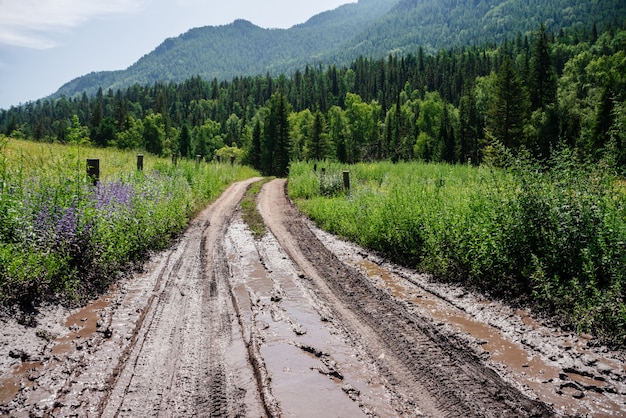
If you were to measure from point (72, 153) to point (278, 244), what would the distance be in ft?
17.2

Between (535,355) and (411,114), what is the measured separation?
99431mm

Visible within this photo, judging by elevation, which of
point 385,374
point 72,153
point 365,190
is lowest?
point 385,374

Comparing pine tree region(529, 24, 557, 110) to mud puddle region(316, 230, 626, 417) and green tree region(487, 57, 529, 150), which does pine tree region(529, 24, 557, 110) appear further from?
mud puddle region(316, 230, 626, 417)

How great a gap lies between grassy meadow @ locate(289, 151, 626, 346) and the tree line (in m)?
0.73

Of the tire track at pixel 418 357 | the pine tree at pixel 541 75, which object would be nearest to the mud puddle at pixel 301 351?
the tire track at pixel 418 357

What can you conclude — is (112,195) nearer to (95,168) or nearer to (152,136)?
(95,168)

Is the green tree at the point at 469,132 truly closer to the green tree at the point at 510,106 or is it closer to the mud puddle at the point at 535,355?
the green tree at the point at 510,106

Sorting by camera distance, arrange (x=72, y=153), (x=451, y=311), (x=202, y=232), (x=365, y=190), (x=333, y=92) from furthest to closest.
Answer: (x=333, y=92) → (x=365, y=190) → (x=202, y=232) → (x=72, y=153) → (x=451, y=311)

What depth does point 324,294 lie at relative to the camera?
7156mm

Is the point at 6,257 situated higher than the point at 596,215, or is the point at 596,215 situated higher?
the point at 596,215

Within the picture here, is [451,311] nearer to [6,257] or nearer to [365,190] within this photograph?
[6,257]

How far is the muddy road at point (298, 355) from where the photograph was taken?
393cm

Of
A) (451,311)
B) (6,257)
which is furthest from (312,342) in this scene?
(6,257)

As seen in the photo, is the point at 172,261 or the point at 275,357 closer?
the point at 275,357
